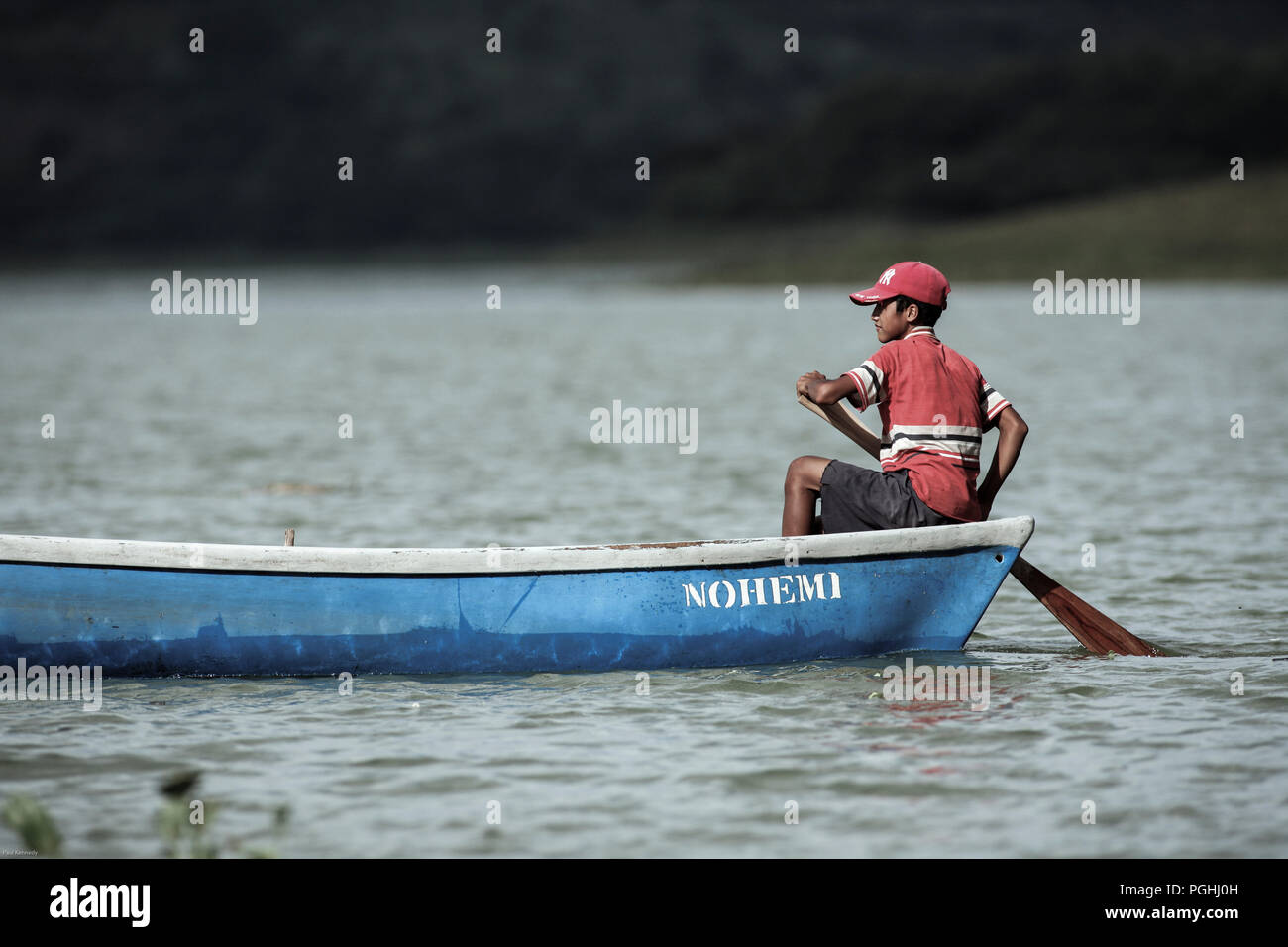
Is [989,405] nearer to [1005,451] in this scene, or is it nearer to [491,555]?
[1005,451]

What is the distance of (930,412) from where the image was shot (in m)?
8.63

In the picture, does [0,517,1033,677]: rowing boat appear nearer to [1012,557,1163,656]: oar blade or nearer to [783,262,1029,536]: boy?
[783,262,1029,536]: boy

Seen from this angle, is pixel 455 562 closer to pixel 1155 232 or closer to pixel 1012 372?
pixel 1012 372

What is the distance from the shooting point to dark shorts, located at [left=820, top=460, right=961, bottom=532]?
8.73m

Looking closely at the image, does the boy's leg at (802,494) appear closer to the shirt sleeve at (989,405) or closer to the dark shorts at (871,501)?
the dark shorts at (871,501)

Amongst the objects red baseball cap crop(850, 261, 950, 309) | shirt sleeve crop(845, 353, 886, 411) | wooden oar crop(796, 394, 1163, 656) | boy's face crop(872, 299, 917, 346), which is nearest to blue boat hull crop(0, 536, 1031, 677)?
wooden oar crop(796, 394, 1163, 656)

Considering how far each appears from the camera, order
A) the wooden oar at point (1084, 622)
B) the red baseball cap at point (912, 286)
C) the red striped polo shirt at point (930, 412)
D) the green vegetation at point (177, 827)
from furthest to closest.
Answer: the wooden oar at point (1084, 622), the red baseball cap at point (912, 286), the red striped polo shirt at point (930, 412), the green vegetation at point (177, 827)

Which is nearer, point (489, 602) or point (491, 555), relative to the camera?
point (491, 555)

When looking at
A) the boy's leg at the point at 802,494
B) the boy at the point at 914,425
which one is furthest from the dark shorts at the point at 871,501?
the boy's leg at the point at 802,494

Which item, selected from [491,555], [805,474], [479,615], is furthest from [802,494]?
[479,615]

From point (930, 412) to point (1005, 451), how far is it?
2.00 feet

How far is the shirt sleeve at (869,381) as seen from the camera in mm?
8438
